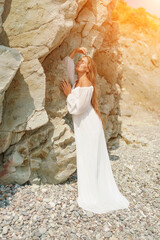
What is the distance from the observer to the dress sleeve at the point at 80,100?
186 inches

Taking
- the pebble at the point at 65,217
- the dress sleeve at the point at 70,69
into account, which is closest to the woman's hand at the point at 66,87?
the dress sleeve at the point at 70,69

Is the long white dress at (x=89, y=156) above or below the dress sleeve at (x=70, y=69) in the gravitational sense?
below

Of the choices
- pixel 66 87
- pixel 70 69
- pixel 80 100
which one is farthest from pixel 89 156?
pixel 70 69

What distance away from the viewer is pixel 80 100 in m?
Answer: 4.72

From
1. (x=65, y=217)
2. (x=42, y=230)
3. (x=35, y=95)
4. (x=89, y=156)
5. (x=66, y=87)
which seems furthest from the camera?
(x=66, y=87)

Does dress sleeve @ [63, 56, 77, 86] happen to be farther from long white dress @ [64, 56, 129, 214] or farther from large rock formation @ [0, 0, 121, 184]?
long white dress @ [64, 56, 129, 214]

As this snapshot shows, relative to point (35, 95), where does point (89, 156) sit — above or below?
below

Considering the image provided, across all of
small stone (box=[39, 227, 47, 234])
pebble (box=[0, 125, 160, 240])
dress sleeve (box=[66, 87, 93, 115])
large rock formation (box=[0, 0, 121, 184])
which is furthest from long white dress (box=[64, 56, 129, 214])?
small stone (box=[39, 227, 47, 234])

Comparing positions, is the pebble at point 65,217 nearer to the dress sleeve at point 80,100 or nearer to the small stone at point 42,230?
the small stone at point 42,230

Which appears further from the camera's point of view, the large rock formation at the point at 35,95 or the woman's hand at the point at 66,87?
the woman's hand at the point at 66,87

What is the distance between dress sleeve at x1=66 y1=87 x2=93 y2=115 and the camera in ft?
15.5

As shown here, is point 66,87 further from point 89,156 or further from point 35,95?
point 89,156

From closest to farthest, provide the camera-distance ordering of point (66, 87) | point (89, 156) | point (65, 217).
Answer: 1. point (65, 217)
2. point (89, 156)
3. point (66, 87)

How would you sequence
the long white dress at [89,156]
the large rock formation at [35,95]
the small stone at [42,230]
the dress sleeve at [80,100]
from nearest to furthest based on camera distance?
1. the small stone at [42,230]
2. the large rock formation at [35,95]
3. the dress sleeve at [80,100]
4. the long white dress at [89,156]
